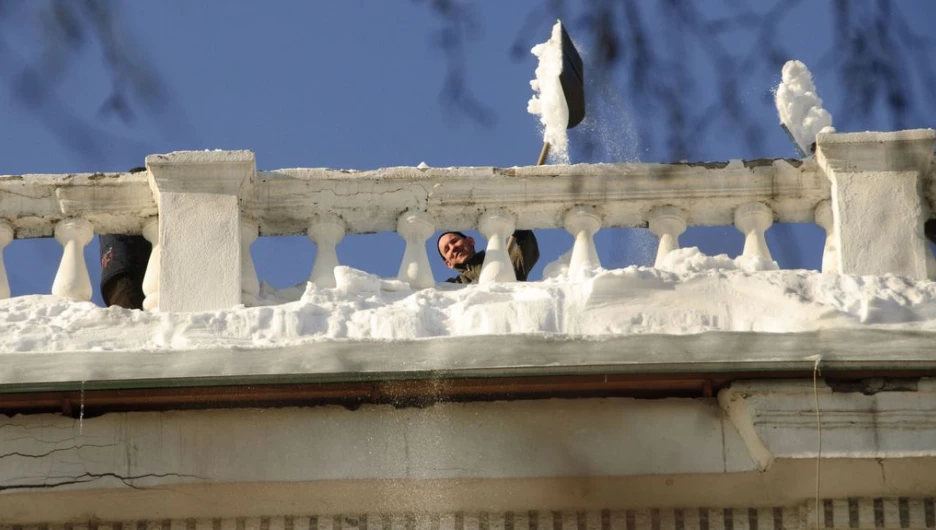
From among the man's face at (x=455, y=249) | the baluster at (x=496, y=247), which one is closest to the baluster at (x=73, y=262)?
the baluster at (x=496, y=247)

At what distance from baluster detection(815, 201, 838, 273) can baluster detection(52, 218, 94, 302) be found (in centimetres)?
335

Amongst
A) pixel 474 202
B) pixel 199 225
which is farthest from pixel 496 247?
pixel 199 225

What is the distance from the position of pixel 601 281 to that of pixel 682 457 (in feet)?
3.25

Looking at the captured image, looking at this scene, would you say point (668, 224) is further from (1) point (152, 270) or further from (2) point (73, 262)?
(2) point (73, 262)

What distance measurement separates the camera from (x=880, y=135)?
11477 mm

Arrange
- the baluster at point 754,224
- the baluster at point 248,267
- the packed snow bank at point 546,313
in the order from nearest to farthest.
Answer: the packed snow bank at point 546,313 → the baluster at point 248,267 → the baluster at point 754,224

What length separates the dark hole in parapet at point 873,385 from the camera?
10141 millimetres

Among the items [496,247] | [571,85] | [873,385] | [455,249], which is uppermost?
[571,85]

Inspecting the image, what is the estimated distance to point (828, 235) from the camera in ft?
38.2

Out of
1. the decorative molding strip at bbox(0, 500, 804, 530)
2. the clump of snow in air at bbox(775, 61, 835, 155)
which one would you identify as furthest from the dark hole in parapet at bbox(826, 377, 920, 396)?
the clump of snow in air at bbox(775, 61, 835, 155)

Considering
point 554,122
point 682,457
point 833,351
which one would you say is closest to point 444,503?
point 682,457

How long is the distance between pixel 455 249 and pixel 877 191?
294cm

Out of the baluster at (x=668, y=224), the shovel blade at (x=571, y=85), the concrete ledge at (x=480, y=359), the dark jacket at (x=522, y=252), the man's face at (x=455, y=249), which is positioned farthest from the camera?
the man's face at (x=455, y=249)

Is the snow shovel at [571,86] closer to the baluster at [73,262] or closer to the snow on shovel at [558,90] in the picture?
the snow on shovel at [558,90]
